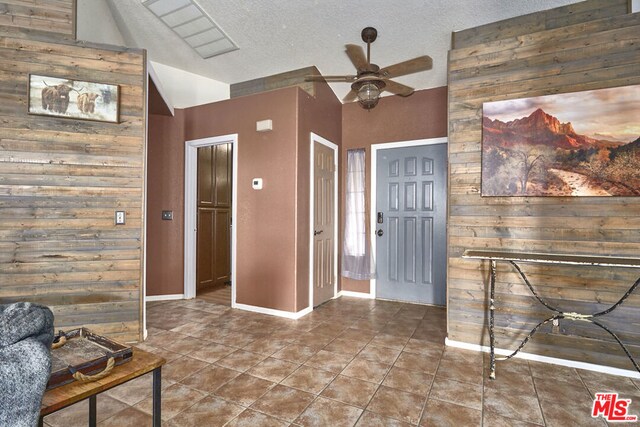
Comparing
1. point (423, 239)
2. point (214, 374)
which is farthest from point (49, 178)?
point (423, 239)

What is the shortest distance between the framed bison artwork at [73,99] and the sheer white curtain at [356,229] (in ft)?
9.60

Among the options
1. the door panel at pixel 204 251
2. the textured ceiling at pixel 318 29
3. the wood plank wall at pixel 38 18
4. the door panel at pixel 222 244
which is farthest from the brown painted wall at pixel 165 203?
the wood plank wall at pixel 38 18

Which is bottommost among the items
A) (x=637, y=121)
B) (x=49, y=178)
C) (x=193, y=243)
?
(x=193, y=243)

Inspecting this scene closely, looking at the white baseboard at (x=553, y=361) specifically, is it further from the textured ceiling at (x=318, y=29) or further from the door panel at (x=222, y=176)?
the door panel at (x=222, y=176)

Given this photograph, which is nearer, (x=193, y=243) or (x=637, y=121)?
(x=637, y=121)

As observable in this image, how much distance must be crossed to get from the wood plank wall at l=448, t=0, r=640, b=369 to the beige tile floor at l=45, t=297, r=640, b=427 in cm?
29

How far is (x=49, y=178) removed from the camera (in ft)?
8.77

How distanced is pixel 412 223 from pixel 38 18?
4242 millimetres

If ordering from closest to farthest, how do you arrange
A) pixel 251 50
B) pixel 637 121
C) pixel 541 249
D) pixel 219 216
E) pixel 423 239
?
pixel 637 121 → pixel 541 249 → pixel 251 50 → pixel 423 239 → pixel 219 216

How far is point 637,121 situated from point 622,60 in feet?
1.55

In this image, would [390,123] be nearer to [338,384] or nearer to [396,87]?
[396,87]

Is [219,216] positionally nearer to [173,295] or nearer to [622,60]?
[173,295]

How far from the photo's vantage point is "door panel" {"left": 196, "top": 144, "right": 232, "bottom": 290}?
483 centimetres

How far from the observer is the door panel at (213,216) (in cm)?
483
